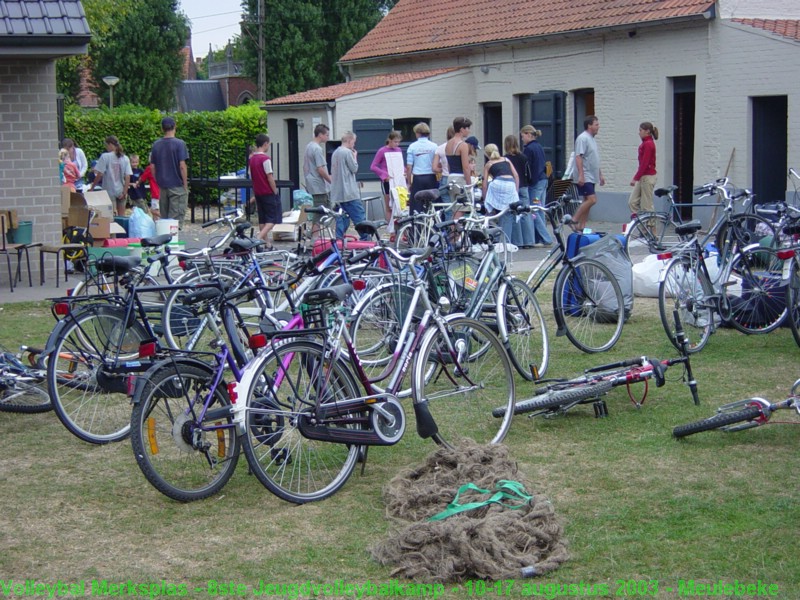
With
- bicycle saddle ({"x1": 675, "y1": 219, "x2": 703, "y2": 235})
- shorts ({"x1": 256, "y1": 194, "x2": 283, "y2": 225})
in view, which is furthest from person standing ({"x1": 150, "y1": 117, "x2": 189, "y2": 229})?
bicycle saddle ({"x1": 675, "y1": 219, "x2": 703, "y2": 235})

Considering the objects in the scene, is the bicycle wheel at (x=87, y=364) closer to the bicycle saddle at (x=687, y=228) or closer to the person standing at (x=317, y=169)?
the bicycle saddle at (x=687, y=228)

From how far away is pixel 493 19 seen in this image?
79.1 ft

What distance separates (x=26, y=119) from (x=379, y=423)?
8.63 meters

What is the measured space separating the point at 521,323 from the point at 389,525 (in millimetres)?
2856

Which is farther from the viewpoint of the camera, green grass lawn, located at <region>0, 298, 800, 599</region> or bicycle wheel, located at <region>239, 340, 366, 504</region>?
bicycle wheel, located at <region>239, 340, 366, 504</region>

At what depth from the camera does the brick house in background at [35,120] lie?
11859mm

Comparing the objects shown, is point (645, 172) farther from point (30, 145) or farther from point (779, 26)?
point (30, 145)

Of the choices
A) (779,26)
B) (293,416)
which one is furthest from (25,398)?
(779,26)

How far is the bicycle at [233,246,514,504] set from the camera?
5.25 metres

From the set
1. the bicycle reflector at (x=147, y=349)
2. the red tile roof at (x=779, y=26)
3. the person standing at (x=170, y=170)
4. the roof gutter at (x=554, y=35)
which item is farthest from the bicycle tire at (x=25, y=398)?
the roof gutter at (x=554, y=35)

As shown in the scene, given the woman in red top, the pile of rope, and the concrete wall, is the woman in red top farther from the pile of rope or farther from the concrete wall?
the pile of rope

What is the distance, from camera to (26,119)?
12.6m

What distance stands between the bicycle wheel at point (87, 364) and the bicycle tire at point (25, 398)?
0.46m

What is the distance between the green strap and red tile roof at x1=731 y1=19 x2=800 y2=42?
45.5ft
